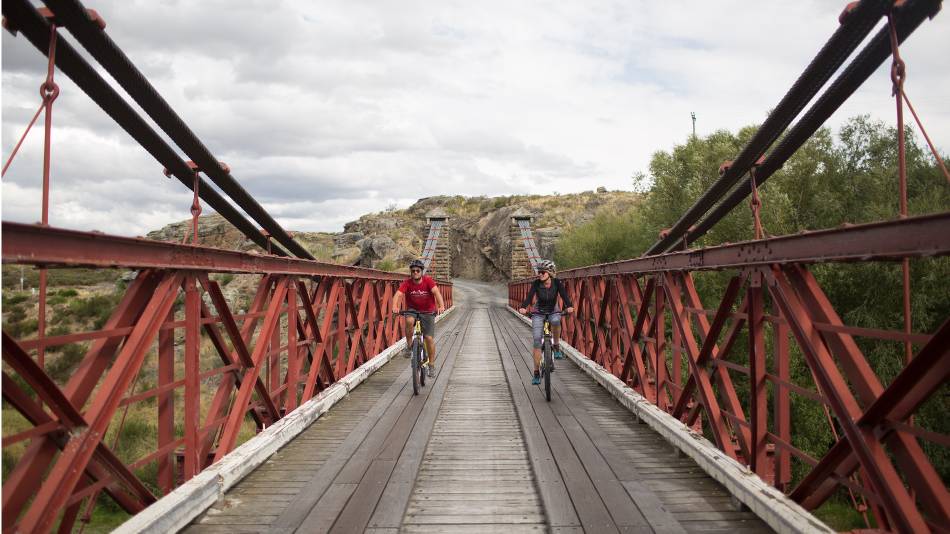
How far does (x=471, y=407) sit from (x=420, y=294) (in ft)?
5.48

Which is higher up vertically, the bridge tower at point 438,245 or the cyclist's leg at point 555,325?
the bridge tower at point 438,245

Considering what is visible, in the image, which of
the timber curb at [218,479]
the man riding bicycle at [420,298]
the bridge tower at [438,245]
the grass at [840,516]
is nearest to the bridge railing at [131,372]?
the timber curb at [218,479]

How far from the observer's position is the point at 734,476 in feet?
11.4

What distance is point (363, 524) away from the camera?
3.20 m

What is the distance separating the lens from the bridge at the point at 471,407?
233cm

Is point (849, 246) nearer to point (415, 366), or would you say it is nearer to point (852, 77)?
point (852, 77)

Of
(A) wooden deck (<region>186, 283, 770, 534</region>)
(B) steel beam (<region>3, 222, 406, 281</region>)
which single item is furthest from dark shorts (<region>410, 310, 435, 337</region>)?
(B) steel beam (<region>3, 222, 406, 281</region>)

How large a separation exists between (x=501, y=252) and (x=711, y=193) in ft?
160

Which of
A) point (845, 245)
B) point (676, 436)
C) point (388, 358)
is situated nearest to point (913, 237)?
point (845, 245)

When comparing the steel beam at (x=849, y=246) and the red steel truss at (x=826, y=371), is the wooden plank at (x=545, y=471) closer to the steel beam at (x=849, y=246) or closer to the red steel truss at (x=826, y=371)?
the red steel truss at (x=826, y=371)

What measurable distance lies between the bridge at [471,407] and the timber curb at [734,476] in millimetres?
17

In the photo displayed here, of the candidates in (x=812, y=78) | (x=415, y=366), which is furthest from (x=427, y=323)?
(x=812, y=78)

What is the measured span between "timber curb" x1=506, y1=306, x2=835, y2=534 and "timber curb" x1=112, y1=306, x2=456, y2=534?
2.79 meters

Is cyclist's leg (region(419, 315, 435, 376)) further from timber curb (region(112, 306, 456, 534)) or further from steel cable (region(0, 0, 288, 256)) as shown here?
steel cable (region(0, 0, 288, 256))
